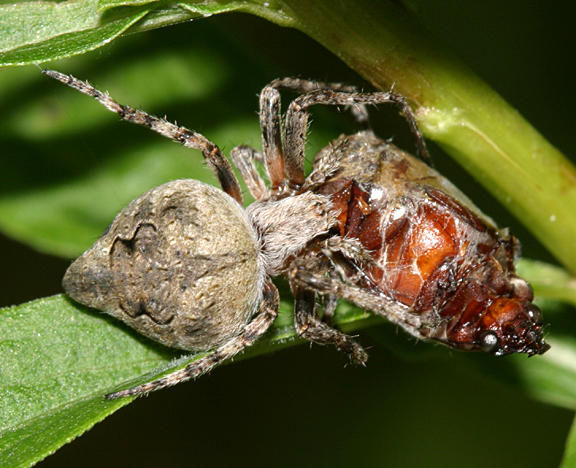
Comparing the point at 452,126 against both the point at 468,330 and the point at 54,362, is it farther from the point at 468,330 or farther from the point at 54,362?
the point at 54,362

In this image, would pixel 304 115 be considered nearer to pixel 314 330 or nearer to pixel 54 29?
pixel 314 330

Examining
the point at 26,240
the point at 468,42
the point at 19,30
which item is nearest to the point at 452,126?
the point at 19,30

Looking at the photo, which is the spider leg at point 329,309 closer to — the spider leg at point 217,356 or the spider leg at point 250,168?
the spider leg at point 217,356

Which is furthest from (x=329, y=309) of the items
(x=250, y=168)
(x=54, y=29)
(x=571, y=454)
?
(x=54, y=29)

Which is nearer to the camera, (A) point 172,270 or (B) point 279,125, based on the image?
(A) point 172,270

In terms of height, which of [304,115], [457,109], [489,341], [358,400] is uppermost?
[457,109]

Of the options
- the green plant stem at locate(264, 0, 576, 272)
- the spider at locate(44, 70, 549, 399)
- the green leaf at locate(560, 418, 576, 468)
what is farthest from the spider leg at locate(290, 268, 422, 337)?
the green leaf at locate(560, 418, 576, 468)

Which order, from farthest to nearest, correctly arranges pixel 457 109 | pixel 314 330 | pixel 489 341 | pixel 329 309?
pixel 329 309 < pixel 314 330 < pixel 489 341 < pixel 457 109

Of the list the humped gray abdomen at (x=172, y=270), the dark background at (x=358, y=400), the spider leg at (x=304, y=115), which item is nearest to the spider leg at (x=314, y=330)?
the humped gray abdomen at (x=172, y=270)
